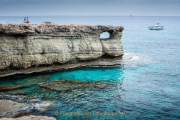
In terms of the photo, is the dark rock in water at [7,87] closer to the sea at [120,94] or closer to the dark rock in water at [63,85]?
the sea at [120,94]

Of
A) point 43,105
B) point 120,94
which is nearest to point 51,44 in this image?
point 43,105

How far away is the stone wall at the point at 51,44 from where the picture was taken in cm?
2709

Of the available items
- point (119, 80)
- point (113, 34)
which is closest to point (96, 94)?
point (119, 80)

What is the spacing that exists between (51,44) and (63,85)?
805cm

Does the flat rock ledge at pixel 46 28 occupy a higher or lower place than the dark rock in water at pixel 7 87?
higher

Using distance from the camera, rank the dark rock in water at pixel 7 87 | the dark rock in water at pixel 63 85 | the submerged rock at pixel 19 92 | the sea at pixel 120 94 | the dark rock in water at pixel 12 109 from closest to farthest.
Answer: the dark rock in water at pixel 12 109
the sea at pixel 120 94
the submerged rock at pixel 19 92
the dark rock in water at pixel 7 87
the dark rock in water at pixel 63 85

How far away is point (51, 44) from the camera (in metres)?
30.3

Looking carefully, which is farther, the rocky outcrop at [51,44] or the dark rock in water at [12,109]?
the rocky outcrop at [51,44]

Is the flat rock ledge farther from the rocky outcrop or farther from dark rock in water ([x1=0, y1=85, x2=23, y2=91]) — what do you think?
dark rock in water ([x1=0, y1=85, x2=23, y2=91])

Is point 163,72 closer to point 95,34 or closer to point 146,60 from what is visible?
point 146,60

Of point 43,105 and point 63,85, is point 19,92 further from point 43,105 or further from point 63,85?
point 63,85

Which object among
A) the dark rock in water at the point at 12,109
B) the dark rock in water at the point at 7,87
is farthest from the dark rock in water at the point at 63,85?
the dark rock in water at the point at 12,109

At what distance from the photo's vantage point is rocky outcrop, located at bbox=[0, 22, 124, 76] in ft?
88.9

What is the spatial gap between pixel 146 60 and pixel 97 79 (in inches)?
591
